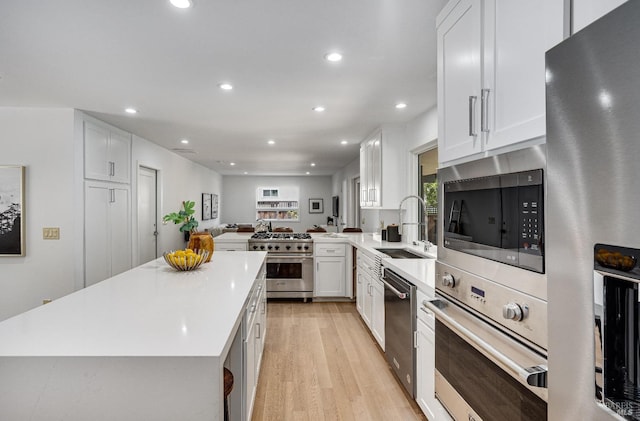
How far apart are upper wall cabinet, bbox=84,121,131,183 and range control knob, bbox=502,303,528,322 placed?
4353 millimetres

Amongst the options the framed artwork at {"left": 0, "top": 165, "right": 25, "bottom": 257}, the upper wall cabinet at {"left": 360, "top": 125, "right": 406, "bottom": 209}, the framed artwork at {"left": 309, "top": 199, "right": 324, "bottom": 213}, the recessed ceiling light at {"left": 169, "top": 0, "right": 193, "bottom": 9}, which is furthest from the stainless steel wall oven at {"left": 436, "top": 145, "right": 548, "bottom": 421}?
the framed artwork at {"left": 309, "top": 199, "right": 324, "bottom": 213}

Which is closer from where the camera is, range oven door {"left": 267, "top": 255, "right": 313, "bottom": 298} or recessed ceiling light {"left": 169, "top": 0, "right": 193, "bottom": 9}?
recessed ceiling light {"left": 169, "top": 0, "right": 193, "bottom": 9}

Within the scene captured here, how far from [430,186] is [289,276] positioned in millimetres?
2309

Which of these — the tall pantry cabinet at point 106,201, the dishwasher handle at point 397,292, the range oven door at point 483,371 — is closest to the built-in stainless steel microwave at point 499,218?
the range oven door at point 483,371

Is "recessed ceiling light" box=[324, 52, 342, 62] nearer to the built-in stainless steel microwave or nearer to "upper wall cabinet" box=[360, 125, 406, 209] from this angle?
the built-in stainless steel microwave

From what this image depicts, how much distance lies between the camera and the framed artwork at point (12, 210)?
3.62m

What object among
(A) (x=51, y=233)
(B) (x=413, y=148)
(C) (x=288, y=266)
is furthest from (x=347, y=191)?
(A) (x=51, y=233)

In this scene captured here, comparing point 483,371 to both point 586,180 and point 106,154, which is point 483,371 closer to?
point 586,180

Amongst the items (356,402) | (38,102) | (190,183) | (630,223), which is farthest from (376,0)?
(190,183)

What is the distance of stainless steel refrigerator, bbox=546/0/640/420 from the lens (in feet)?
1.66

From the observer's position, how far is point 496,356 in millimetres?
1099

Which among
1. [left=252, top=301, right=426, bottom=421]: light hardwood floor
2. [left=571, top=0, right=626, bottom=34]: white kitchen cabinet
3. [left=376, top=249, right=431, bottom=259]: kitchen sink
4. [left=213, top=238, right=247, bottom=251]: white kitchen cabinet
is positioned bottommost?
[left=252, top=301, right=426, bottom=421]: light hardwood floor

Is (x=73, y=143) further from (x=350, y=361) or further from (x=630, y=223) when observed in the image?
(x=630, y=223)

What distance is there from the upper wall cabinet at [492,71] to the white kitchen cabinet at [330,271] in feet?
10.8
